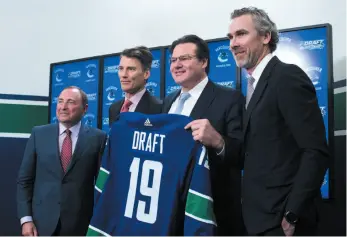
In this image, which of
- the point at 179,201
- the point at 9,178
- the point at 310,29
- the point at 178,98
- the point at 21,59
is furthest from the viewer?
the point at 21,59

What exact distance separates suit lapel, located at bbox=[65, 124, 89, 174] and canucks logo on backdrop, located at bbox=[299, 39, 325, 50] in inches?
60.8

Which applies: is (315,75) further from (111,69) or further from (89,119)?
(89,119)

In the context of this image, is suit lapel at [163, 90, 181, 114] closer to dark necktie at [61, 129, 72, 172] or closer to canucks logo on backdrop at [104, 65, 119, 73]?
dark necktie at [61, 129, 72, 172]

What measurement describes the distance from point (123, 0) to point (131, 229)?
342 centimetres

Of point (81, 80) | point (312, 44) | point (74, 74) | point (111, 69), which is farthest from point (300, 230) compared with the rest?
point (74, 74)

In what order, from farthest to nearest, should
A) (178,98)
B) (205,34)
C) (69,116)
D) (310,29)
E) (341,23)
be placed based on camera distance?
1. (205,34)
2. (341,23)
3. (310,29)
4. (69,116)
5. (178,98)

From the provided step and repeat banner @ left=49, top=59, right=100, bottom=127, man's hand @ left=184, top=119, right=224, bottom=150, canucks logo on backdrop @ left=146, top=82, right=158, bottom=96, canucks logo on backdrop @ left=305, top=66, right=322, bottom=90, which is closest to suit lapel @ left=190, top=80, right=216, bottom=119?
man's hand @ left=184, top=119, right=224, bottom=150

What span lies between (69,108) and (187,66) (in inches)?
35.8

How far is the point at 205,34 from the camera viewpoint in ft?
13.3

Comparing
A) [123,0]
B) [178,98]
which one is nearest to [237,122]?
[178,98]

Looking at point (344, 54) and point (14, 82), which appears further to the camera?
point (14, 82)

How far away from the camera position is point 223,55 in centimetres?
337

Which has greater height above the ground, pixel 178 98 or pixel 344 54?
pixel 344 54

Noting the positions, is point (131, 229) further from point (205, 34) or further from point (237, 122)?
point (205, 34)
